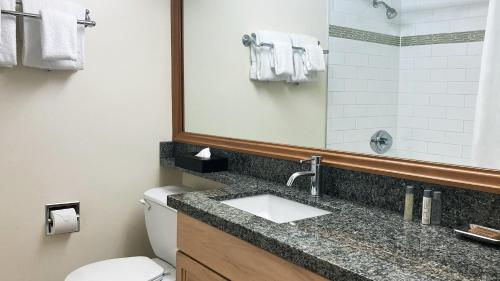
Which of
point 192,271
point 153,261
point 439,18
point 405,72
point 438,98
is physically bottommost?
point 153,261

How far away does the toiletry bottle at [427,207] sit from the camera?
1223 mm

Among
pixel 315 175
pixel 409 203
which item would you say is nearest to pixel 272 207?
pixel 315 175

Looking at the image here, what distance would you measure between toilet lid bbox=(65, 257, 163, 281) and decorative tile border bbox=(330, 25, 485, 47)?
1.40 metres

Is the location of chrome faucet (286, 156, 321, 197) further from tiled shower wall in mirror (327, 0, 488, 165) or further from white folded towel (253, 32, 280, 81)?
white folded towel (253, 32, 280, 81)

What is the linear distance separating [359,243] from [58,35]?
5.01 feet

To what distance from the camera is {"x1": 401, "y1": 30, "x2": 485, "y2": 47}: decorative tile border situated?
1.78 meters

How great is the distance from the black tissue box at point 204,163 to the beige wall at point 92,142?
1.16 ft

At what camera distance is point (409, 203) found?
1.27m

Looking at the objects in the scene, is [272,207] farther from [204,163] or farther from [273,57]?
[273,57]

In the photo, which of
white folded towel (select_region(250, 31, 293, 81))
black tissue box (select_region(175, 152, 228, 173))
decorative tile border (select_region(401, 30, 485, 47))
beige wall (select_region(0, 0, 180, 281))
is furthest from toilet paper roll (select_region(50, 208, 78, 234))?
decorative tile border (select_region(401, 30, 485, 47))

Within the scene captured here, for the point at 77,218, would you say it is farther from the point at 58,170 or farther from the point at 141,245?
the point at 141,245

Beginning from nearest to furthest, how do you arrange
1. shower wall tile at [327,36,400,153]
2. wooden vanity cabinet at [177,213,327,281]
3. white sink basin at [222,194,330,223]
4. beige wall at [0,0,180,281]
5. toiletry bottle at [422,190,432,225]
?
wooden vanity cabinet at [177,213,327,281], toiletry bottle at [422,190,432,225], white sink basin at [222,194,330,223], beige wall at [0,0,180,281], shower wall tile at [327,36,400,153]

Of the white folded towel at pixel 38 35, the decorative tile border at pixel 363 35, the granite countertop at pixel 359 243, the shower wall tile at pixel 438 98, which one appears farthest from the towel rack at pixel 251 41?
the granite countertop at pixel 359 243

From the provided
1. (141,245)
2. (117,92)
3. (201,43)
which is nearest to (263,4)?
(201,43)
